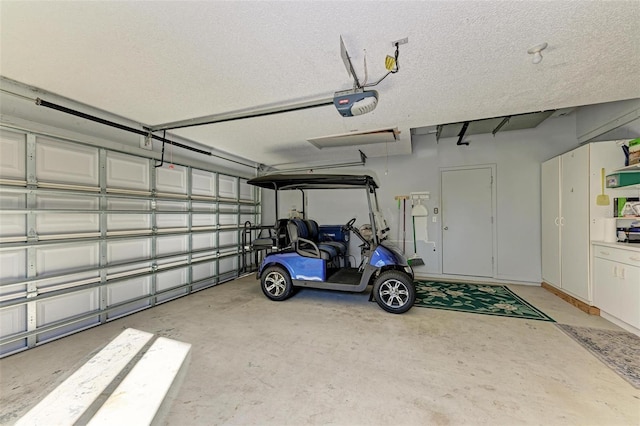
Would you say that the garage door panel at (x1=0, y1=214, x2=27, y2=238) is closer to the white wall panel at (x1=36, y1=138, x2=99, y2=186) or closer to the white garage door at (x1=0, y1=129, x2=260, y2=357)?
the white garage door at (x1=0, y1=129, x2=260, y2=357)

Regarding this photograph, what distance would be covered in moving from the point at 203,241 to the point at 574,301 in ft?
21.2

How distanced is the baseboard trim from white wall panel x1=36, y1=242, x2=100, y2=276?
6808 millimetres

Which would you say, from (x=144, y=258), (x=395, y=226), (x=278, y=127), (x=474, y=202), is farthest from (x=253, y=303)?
(x=474, y=202)

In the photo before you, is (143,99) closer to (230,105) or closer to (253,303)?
(230,105)

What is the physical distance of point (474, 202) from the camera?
5.17 metres

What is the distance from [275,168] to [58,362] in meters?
5.14

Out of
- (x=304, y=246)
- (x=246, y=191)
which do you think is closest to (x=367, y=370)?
(x=304, y=246)

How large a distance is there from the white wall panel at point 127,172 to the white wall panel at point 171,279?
149 centimetres


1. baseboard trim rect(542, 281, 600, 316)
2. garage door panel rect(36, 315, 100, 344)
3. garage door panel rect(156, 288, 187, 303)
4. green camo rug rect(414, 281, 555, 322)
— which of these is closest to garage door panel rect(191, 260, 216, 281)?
garage door panel rect(156, 288, 187, 303)

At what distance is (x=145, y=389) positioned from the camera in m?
1.70

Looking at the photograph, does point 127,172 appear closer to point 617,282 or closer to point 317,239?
point 317,239

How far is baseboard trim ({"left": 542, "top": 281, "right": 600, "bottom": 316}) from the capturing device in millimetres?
3326

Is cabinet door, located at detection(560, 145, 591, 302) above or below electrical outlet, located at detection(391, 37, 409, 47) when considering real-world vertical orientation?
below

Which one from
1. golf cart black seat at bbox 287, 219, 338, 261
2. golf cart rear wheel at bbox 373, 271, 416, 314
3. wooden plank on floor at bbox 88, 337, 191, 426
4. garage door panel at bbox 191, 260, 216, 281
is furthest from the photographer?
garage door panel at bbox 191, 260, 216, 281
